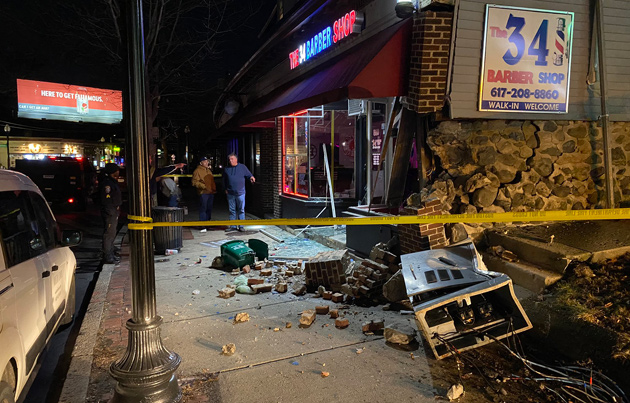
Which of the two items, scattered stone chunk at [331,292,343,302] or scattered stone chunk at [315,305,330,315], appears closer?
scattered stone chunk at [315,305,330,315]

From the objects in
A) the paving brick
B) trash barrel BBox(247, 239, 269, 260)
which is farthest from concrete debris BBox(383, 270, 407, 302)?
trash barrel BBox(247, 239, 269, 260)

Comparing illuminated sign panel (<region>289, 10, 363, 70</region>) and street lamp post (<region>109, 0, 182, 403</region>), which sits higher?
illuminated sign panel (<region>289, 10, 363, 70</region>)

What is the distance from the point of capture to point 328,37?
8961mm

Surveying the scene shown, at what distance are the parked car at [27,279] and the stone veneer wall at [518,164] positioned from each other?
4.52 m

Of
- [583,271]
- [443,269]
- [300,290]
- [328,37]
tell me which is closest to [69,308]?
[300,290]

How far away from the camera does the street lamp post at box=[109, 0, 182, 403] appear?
320 centimetres

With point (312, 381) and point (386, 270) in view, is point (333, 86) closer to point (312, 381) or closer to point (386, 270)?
point (386, 270)

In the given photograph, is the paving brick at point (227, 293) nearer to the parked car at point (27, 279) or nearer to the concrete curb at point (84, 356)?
the concrete curb at point (84, 356)

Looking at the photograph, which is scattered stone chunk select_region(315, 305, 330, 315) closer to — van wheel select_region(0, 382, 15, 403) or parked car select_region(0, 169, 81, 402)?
parked car select_region(0, 169, 81, 402)

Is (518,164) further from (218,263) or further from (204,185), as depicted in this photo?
(204,185)

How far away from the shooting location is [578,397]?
342 cm

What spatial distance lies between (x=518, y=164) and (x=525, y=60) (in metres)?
1.41

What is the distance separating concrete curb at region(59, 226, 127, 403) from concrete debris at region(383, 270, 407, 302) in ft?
10.7

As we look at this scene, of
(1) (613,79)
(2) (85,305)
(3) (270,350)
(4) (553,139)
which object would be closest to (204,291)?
(2) (85,305)
